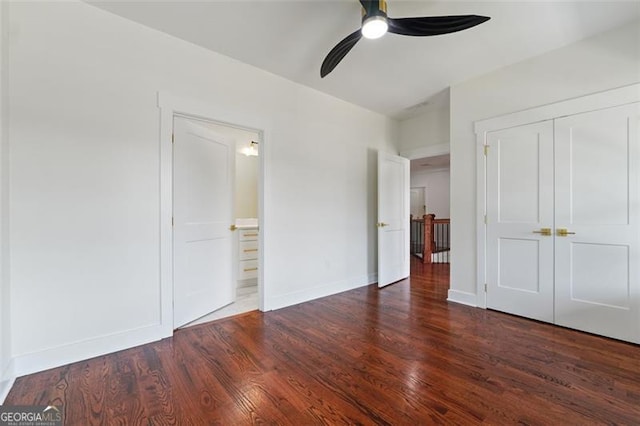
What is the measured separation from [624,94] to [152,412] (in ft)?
14.3

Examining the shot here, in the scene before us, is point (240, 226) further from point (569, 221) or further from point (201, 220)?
point (569, 221)

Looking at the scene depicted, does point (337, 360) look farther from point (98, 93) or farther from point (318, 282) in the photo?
point (98, 93)

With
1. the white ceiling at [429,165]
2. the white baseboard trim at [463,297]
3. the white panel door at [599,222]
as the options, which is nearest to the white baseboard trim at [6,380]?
the white baseboard trim at [463,297]

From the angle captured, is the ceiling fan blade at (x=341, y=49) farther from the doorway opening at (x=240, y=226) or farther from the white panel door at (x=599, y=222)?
the white panel door at (x=599, y=222)

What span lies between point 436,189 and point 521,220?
21.1 ft

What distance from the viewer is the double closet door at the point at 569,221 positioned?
2.45 m

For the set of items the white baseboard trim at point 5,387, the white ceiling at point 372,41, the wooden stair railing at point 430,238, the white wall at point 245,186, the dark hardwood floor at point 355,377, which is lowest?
the dark hardwood floor at point 355,377

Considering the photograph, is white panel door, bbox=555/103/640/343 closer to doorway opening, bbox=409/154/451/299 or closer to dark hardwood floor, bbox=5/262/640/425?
dark hardwood floor, bbox=5/262/640/425

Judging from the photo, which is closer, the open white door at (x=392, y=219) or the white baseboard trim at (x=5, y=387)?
the white baseboard trim at (x=5, y=387)

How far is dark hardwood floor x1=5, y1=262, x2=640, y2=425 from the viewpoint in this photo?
155 cm

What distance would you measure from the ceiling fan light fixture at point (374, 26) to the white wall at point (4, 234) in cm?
239

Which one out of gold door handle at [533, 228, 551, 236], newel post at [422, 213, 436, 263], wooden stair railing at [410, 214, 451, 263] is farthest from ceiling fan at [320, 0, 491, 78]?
newel post at [422, 213, 436, 263]

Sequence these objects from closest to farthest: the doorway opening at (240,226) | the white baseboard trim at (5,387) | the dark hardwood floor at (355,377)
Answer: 1. the dark hardwood floor at (355,377)
2. the white baseboard trim at (5,387)
3. the doorway opening at (240,226)

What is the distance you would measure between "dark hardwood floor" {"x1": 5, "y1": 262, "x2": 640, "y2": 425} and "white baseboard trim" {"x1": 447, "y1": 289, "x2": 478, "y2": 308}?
1.70 feet
